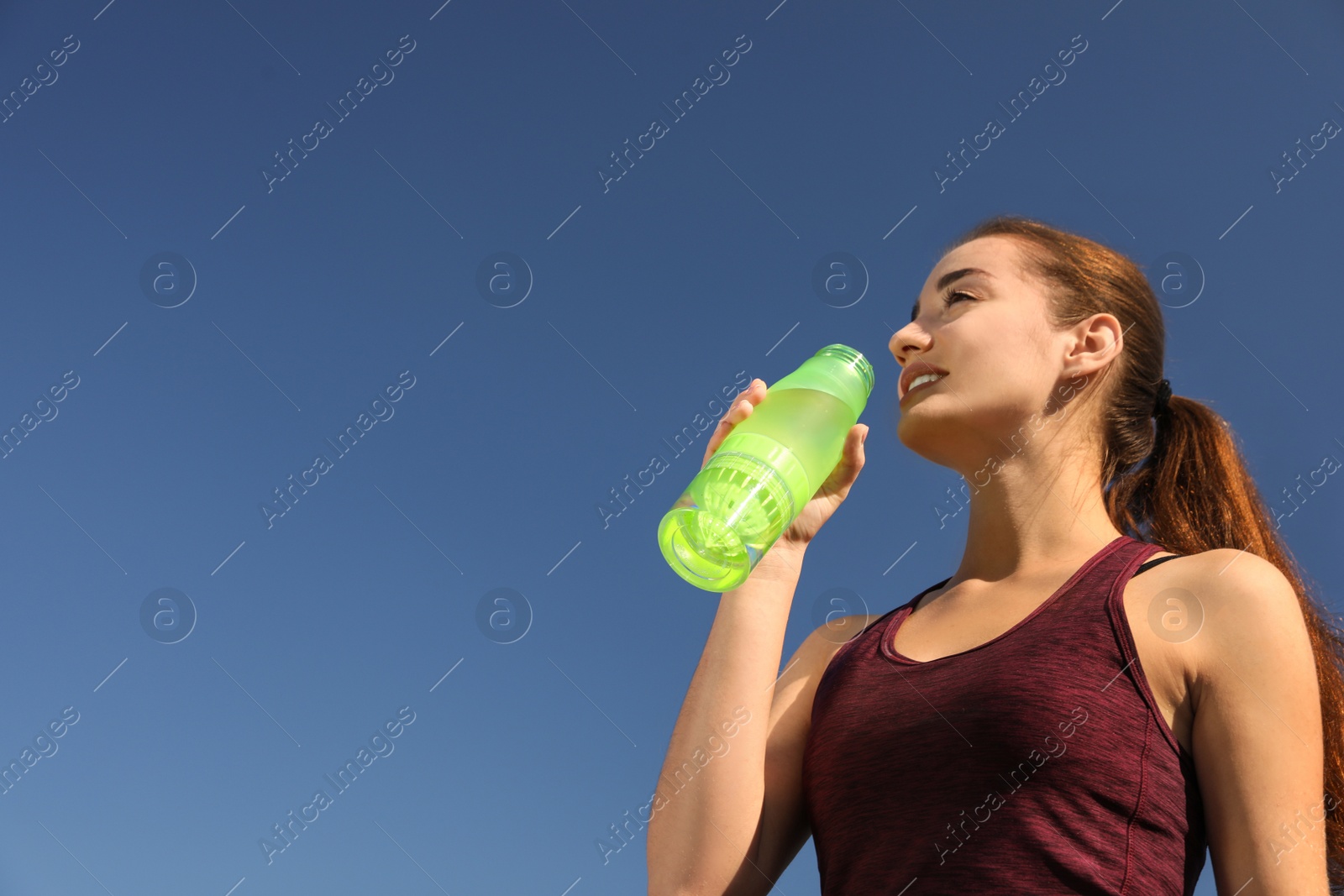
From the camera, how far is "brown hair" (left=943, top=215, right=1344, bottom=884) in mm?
2461

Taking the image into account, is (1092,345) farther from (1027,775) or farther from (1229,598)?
(1027,775)

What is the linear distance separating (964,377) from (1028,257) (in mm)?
490

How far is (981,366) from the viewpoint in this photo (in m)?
2.35

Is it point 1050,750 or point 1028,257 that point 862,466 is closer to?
point 1028,257

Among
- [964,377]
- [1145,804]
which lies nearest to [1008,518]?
[964,377]

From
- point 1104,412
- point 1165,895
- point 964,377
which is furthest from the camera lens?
point 1104,412

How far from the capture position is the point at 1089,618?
1.94m

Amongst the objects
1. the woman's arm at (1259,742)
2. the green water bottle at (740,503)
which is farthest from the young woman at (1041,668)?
the green water bottle at (740,503)

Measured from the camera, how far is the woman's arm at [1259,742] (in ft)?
5.48

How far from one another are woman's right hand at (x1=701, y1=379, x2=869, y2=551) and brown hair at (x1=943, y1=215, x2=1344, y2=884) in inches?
24.0

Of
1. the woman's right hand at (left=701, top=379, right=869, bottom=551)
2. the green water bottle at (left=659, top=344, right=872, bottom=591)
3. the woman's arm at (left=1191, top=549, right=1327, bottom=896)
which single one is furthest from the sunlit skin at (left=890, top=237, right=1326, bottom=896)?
the green water bottle at (left=659, top=344, right=872, bottom=591)

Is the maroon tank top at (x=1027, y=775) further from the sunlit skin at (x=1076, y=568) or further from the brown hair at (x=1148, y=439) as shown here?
the brown hair at (x=1148, y=439)

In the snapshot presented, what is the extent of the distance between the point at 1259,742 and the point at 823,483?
113 cm

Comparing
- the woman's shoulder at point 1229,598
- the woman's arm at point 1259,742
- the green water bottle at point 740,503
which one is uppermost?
the green water bottle at point 740,503
